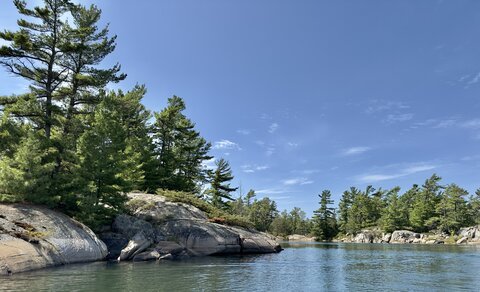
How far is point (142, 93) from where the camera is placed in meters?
61.6

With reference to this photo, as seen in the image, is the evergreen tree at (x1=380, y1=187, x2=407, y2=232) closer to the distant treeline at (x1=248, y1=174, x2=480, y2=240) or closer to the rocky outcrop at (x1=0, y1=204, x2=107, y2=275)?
the distant treeline at (x1=248, y1=174, x2=480, y2=240)

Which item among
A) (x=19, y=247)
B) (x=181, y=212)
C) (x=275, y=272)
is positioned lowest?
(x=275, y=272)

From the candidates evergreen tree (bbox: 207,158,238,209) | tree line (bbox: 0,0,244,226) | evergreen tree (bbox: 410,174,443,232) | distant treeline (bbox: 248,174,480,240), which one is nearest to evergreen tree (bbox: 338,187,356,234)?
distant treeline (bbox: 248,174,480,240)

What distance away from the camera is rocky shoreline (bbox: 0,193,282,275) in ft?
73.3

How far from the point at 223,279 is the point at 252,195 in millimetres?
132017

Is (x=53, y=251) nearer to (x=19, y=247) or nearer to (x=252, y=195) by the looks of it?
(x=19, y=247)

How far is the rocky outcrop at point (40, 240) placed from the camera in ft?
68.2

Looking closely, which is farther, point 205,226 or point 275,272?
point 205,226

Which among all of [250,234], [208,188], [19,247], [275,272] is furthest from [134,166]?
[208,188]

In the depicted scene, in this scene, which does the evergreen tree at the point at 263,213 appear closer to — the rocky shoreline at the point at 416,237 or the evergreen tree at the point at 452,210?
the rocky shoreline at the point at 416,237

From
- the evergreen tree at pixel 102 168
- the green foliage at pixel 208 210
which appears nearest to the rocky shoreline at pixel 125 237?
the green foliage at pixel 208 210

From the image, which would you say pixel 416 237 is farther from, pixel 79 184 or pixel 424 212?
pixel 79 184

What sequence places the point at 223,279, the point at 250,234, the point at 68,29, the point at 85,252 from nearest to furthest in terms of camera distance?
the point at 223,279
the point at 85,252
the point at 68,29
the point at 250,234

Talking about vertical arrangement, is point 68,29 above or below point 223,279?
above
